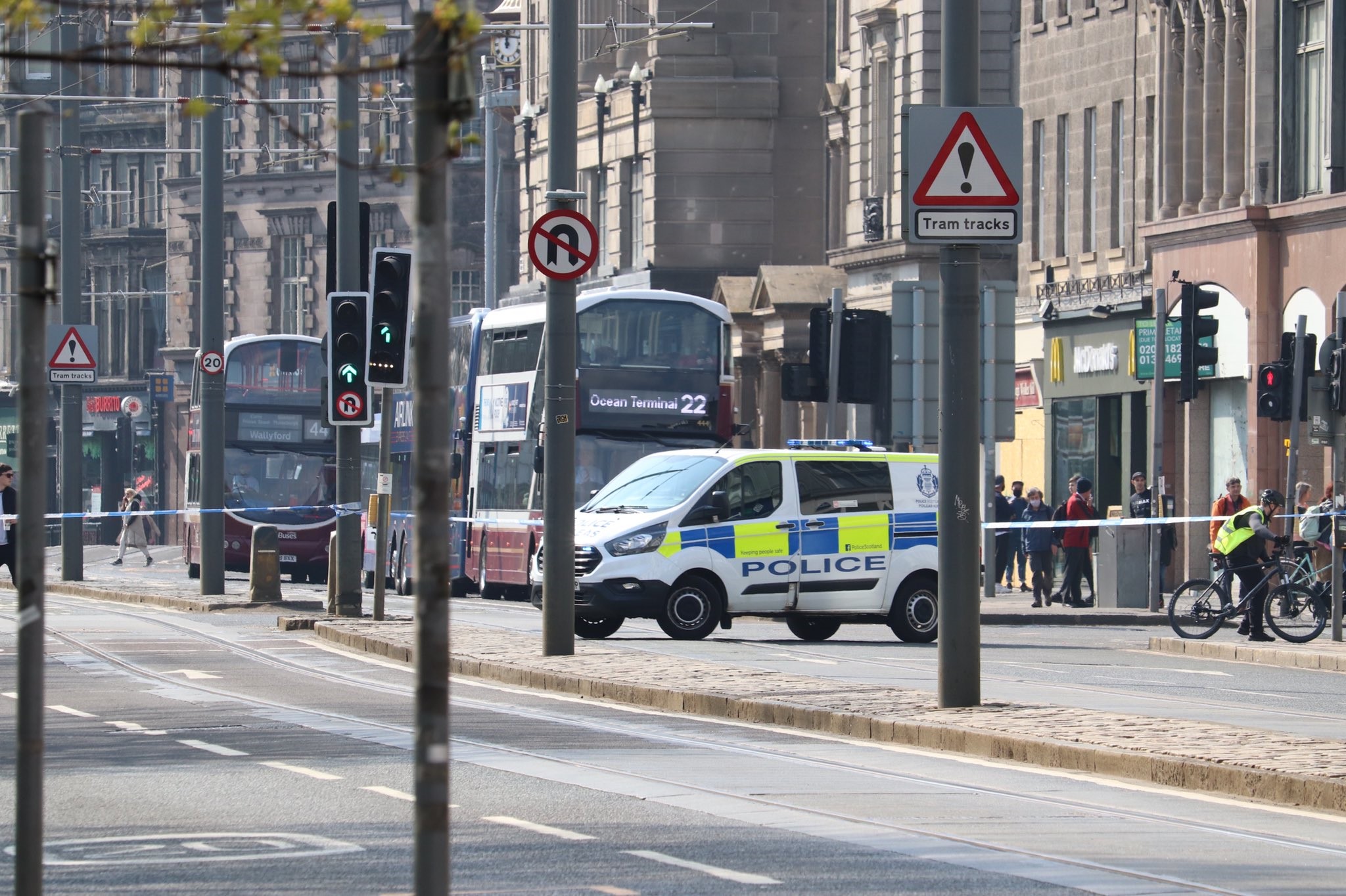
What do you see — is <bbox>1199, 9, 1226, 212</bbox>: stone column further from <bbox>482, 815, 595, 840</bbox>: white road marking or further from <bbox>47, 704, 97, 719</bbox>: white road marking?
<bbox>482, 815, 595, 840</bbox>: white road marking

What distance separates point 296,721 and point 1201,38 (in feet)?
84.0

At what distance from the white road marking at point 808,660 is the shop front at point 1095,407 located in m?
17.3

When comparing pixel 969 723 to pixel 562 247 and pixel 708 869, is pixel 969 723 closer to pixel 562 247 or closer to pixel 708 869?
pixel 708 869

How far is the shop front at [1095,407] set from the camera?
3897cm

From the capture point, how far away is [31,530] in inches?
246

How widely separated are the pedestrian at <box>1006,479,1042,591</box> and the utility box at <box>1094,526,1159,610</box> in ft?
10.1

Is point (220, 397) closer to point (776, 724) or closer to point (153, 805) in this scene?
point (776, 724)

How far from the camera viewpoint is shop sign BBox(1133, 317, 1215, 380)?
35125 mm

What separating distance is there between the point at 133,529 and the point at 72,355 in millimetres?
31648

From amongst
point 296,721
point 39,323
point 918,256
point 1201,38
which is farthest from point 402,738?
point 918,256

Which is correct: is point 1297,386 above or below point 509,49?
below

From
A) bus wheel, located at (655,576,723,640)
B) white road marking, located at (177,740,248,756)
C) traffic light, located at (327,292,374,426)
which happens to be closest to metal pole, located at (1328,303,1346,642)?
bus wheel, located at (655,576,723,640)

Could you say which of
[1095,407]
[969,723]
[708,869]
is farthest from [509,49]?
[708,869]

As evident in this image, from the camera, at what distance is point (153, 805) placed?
1069 centimetres
